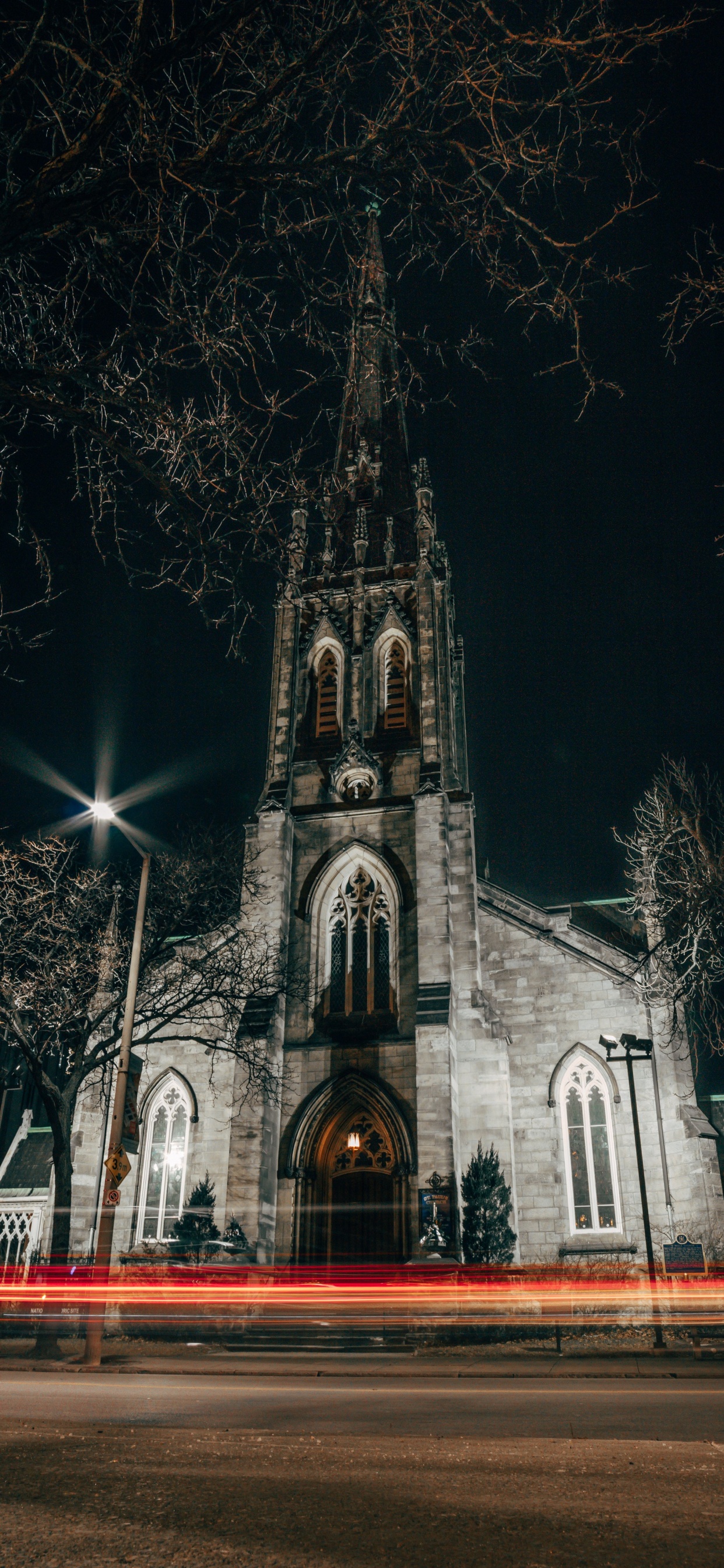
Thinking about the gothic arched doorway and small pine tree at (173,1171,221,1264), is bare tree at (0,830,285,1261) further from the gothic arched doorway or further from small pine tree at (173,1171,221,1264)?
small pine tree at (173,1171,221,1264)

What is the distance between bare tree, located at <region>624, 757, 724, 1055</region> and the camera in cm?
1542

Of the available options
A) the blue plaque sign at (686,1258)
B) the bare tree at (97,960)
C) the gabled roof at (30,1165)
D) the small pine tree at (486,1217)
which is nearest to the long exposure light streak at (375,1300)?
the small pine tree at (486,1217)

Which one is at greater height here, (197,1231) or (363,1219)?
(363,1219)

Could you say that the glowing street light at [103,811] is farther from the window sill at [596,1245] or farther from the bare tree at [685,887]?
the window sill at [596,1245]

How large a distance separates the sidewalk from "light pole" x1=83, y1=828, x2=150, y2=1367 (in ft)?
1.44

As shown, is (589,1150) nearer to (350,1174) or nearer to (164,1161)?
(350,1174)

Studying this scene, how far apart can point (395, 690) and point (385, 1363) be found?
750 inches

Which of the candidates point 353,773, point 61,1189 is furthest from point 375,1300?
point 353,773

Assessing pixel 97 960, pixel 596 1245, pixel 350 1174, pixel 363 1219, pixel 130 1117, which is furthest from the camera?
pixel 350 1174

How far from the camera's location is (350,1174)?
2423 cm

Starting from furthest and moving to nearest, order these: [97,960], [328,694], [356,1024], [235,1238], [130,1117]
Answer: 1. [328,694]
2. [356,1024]
3. [235,1238]
4. [97,960]
5. [130,1117]

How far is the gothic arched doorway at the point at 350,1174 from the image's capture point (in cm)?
2320

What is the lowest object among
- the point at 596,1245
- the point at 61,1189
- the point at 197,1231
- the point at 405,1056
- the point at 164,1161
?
the point at 596,1245

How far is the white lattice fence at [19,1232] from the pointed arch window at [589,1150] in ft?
46.4
